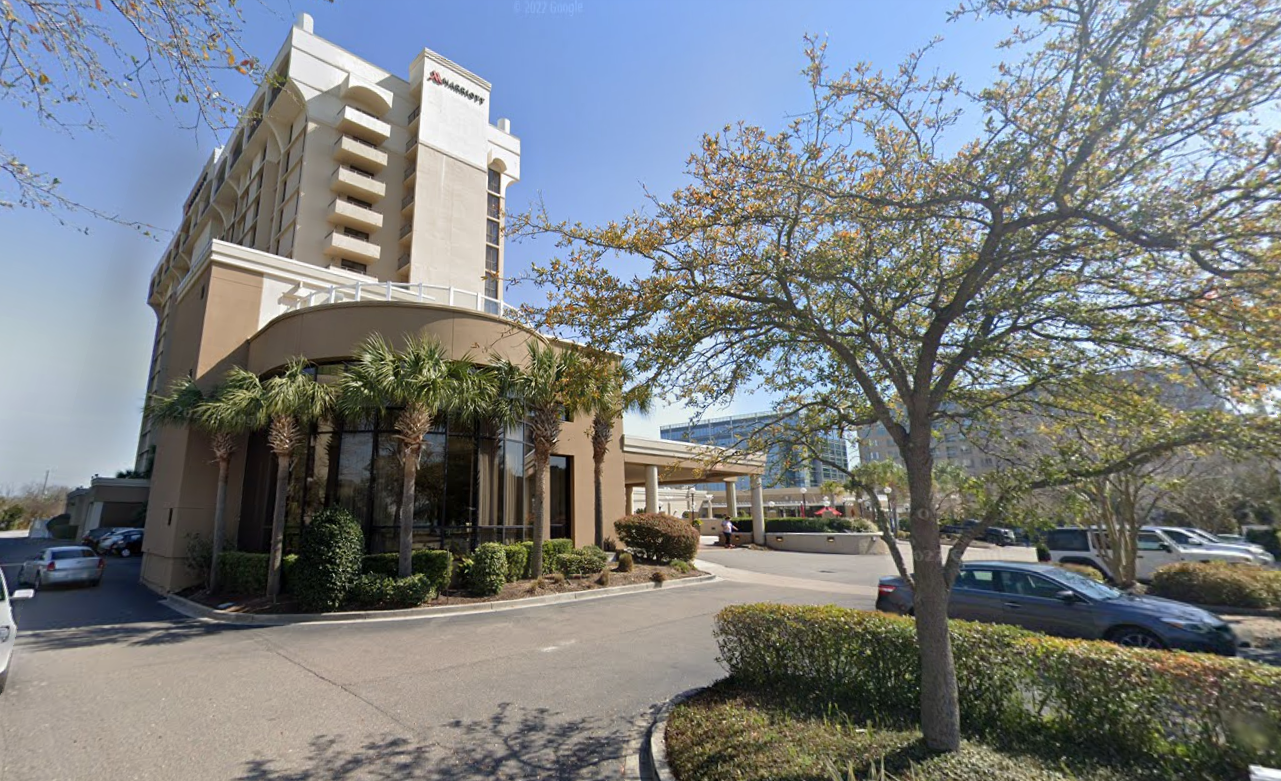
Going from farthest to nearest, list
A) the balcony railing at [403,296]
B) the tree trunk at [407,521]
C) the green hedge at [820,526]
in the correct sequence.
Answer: the green hedge at [820,526]
the balcony railing at [403,296]
the tree trunk at [407,521]

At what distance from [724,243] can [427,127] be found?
43.6 m

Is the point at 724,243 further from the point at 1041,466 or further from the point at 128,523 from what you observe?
the point at 128,523

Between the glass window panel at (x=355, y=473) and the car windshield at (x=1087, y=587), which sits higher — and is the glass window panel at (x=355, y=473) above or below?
above

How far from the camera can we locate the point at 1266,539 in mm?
28875

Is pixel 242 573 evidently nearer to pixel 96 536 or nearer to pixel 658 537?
pixel 658 537

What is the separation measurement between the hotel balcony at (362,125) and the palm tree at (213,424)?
97.2 feet

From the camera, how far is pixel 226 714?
20.9 feet

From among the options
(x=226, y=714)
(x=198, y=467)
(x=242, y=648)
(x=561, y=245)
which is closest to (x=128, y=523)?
(x=198, y=467)

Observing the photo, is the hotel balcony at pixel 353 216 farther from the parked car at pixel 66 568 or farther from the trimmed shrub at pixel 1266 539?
the trimmed shrub at pixel 1266 539

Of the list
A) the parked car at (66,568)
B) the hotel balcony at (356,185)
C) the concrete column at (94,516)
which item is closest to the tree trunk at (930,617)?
the parked car at (66,568)

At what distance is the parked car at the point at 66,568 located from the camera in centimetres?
1812

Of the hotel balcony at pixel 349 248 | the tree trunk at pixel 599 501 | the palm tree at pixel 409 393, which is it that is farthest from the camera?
the hotel balcony at pixel 349 248

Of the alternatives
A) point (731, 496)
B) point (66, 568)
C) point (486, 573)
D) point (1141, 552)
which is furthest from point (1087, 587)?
point (731, 496)

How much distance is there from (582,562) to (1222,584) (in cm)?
1461
